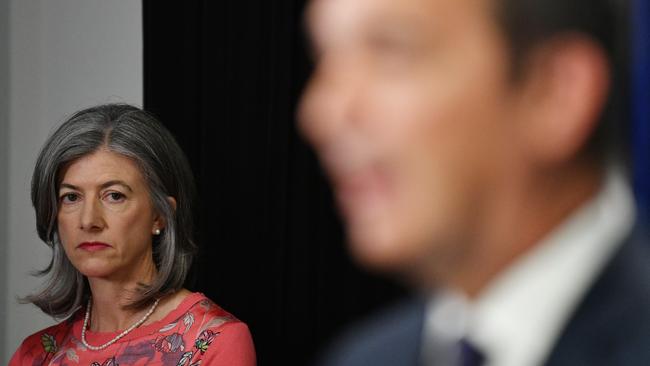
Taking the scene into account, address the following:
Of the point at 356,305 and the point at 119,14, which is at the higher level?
the point at 119,14

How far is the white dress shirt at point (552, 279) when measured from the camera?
39 cm

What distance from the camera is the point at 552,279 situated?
39 cm

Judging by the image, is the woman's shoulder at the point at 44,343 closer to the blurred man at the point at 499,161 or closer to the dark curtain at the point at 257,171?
the dark curtain at the point at 257,171

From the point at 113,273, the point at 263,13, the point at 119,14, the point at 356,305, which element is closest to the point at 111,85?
the point at 119,14

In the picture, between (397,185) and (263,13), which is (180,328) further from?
(397,185)

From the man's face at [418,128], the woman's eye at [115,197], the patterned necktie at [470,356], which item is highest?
the man's face at [418,128]

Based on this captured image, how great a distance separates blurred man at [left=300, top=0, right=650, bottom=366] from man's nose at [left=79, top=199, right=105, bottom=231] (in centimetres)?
152

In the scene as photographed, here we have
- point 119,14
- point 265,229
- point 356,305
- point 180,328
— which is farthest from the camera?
point 119,14

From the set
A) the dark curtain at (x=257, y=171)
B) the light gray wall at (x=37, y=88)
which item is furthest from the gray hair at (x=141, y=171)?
the light gray wall at (x=37, y=88)

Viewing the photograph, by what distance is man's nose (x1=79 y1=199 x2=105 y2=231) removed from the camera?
185cm

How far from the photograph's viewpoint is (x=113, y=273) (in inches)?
75.4

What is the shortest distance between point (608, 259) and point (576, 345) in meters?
0.04

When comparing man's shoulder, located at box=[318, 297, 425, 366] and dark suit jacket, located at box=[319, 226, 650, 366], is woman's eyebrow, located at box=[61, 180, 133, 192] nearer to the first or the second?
man's shoulder, located at box=[318, 297, 425, 366]

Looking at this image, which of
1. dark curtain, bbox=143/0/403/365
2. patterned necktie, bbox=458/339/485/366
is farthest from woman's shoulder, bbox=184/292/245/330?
patterned necktie, bbox=458/339/485/366
